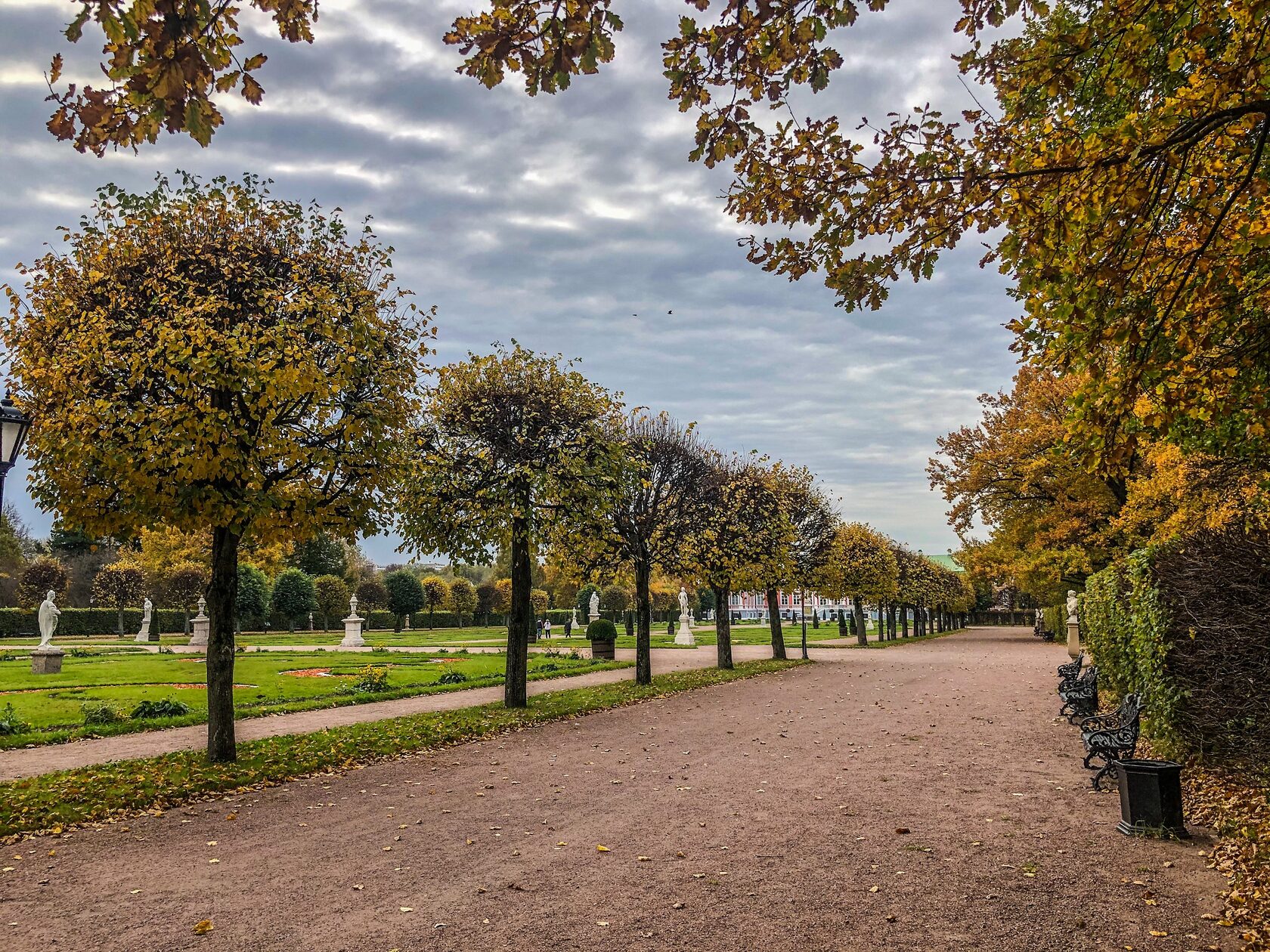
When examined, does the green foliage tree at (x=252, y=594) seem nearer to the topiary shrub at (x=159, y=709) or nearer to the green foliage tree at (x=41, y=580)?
the green foliage tree at (x=41, y=580)

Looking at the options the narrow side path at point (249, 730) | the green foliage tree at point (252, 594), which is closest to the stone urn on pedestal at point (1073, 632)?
the narrow side path at point (249, 730)

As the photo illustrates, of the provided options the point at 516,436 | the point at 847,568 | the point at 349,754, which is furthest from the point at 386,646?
the point at 349,754

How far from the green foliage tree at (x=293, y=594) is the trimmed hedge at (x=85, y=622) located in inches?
211

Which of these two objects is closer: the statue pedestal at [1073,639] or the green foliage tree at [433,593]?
the statue pedestal at [1073,639]

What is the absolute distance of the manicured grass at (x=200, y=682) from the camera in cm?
1334


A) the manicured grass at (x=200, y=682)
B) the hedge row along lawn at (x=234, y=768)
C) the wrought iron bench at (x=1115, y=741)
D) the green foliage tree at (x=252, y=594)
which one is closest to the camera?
the hedge row along lawn at (x=234, y=768)

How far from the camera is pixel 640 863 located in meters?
6.04

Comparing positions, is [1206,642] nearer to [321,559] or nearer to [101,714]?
[101,714]

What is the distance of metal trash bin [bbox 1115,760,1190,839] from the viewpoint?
21.2ft

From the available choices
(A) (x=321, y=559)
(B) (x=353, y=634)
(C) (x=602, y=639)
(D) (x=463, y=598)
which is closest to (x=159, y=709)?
(C) (x=602, y=639)

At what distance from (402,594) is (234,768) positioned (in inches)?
2008

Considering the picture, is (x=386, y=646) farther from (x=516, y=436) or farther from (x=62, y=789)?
(x=62, y=789)

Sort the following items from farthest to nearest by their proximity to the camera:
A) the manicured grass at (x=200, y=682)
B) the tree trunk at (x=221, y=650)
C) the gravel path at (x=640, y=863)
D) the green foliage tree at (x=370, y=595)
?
the green foliage tree at (x=370, y=595)
the manicured grass at (x=200, y=682)
the tree trunk at (x=221, y=650)
the gravel path at (x=640, y=863)

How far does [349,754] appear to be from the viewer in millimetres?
10523
